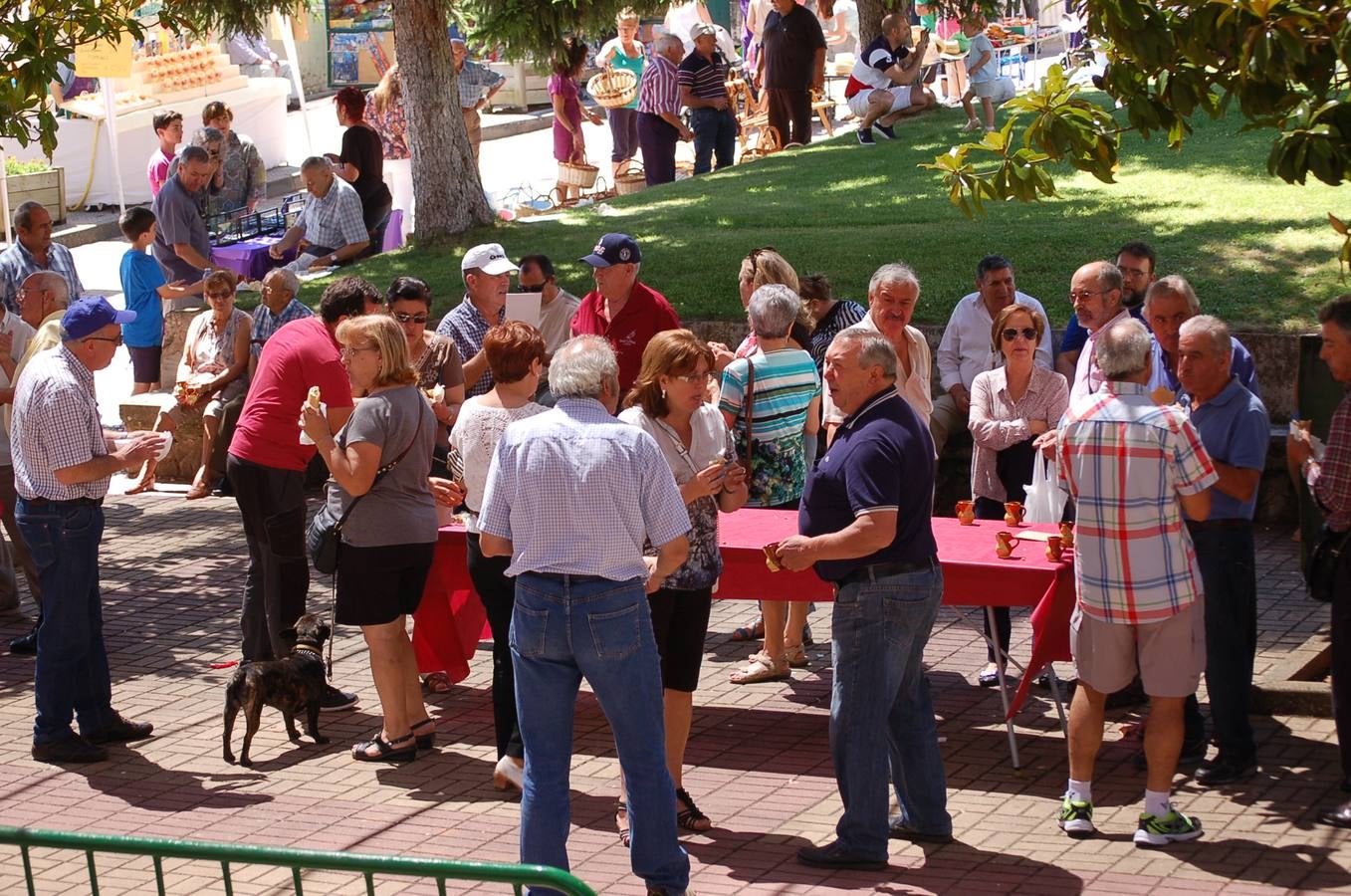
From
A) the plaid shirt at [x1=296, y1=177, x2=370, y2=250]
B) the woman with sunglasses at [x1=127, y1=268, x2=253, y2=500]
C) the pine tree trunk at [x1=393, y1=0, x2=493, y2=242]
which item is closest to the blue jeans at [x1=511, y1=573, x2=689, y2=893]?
the woman with sunglasses at [x1=127, y1=268, x2=253, y2=500]

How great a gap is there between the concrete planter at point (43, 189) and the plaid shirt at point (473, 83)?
7.14 metres

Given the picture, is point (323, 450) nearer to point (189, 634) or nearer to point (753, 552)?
point (753, 552)

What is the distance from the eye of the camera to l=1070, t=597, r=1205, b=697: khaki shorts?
6074 mm

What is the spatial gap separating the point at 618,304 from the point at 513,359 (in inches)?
85.7

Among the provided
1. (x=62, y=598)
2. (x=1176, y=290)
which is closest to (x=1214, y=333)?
(x=1176, y=290)

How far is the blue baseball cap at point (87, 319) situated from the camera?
738cm

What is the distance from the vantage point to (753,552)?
7227 mm

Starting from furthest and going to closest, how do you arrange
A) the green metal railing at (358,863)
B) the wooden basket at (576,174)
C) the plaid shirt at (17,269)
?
the wooden basket at (576,174)
the plaid shirt at (17,269)
the green metal railing at (358,863)

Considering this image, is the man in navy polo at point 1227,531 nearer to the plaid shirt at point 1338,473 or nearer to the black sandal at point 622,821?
the plaid shirt at point 1338,473

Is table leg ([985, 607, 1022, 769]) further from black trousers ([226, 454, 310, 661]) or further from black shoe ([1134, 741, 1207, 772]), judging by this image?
black trousers ([226, 454, 310, 661])

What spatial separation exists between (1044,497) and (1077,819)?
1.98 meters

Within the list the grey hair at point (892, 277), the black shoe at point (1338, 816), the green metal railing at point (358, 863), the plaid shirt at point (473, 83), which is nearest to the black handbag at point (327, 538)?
the grey hair at point (892, 277)

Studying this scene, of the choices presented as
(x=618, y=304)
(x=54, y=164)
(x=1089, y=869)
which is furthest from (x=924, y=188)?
(x=54, y=164)

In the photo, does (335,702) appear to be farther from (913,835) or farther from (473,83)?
(473,83)
